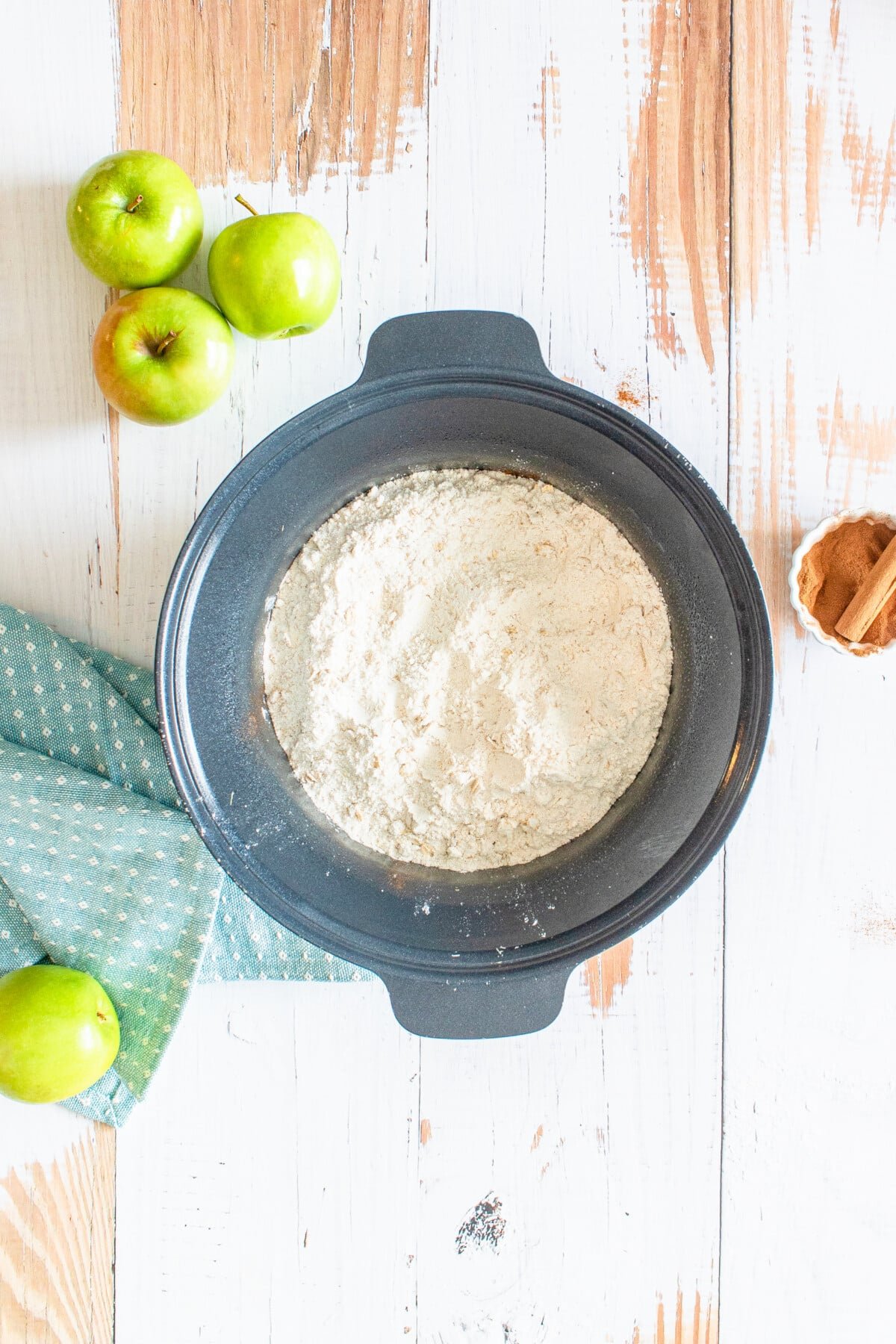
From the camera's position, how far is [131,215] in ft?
3.17

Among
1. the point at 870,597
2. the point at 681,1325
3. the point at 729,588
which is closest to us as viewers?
the point at 729,588

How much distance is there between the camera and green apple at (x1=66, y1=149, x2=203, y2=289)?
0.96 m

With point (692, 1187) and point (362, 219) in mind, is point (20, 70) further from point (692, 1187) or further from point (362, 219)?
point (692, 1187)

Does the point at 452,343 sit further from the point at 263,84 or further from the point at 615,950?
the point at 615,950

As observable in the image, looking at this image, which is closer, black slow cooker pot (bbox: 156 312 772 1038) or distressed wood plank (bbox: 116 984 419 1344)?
black slow cooker pot (bbox: 156 312 772 1038)

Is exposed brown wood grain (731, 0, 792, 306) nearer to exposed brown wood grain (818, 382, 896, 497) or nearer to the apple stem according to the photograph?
exposed brown wood grain (818, 382, 896, 497)

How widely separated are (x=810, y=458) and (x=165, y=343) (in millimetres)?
691

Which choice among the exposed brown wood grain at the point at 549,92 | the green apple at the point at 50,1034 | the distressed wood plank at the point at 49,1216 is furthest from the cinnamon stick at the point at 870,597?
the distressed wood plank at the point at 49,1216

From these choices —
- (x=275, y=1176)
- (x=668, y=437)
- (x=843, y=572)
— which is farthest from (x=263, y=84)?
(x=275, y=1176)

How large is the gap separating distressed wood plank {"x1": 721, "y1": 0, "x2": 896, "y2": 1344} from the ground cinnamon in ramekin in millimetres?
34

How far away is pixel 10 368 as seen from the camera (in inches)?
42.2

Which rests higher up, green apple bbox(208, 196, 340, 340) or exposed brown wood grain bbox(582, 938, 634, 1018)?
green apple bbox(208, 196, 340, 340)

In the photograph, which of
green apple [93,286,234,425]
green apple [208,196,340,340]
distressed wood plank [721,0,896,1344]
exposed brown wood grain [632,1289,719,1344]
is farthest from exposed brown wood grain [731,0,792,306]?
exposed brown wood grain [632,1289,719,1344]

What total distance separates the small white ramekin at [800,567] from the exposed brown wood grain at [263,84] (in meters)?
0.61
